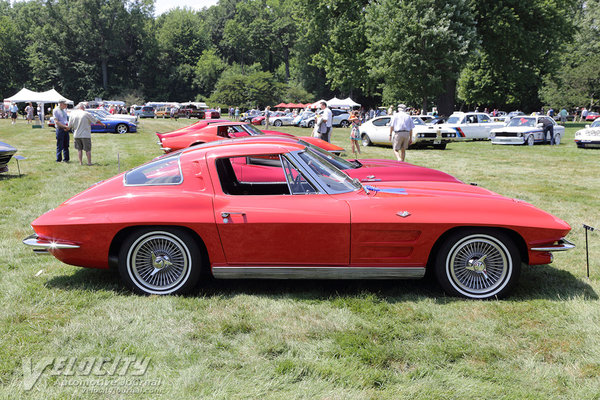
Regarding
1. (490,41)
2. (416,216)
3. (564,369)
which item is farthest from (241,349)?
(490,41)

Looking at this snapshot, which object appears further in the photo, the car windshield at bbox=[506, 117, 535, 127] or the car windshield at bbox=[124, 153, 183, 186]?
the car windshield at bbox=[506, 117, 535, 127]

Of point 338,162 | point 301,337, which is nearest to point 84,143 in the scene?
point 338,162

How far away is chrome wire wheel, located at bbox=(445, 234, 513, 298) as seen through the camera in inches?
171

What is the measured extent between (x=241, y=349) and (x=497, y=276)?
7.68 ft

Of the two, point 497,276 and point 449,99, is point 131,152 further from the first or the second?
point 449,99

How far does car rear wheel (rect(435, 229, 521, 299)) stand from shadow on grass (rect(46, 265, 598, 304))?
178mm

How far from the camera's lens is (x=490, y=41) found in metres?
32.0

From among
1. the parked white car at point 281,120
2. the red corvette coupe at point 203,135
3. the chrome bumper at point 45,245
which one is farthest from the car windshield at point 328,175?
the parked white car at point 281,120

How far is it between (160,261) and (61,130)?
11.0 metres

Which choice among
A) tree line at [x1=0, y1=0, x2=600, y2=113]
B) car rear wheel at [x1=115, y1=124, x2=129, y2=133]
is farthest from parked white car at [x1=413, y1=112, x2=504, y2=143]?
car rear wheel at [x1=115, y1=124, x2=129, y2=133]

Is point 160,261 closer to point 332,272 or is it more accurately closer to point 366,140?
point 332,272

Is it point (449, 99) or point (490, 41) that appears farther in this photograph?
point (449, 99)

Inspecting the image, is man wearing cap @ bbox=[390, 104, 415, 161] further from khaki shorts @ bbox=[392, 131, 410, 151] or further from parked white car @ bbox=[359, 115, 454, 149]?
parked white car @ bbox=[359, 115, 454, 149]

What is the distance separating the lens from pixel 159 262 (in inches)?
177
